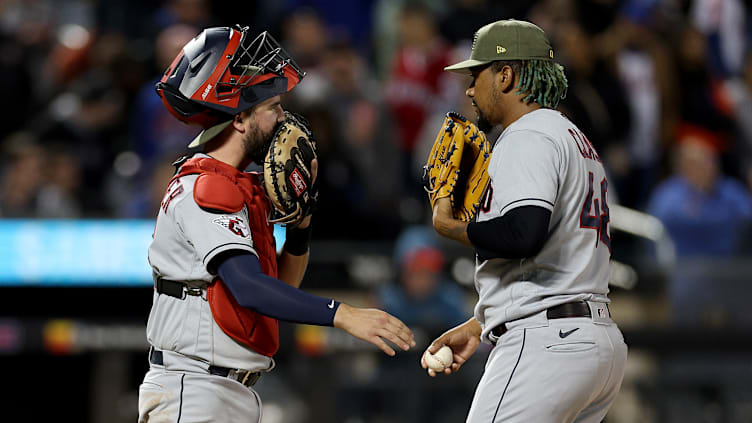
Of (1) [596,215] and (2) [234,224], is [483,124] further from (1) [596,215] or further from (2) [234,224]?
(2) [234,224]

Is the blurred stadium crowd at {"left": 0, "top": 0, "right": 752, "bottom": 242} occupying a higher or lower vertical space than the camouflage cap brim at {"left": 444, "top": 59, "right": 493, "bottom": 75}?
lower

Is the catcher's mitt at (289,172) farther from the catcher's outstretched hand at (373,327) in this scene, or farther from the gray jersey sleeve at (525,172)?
the gray jersey sleeve at (525,172)

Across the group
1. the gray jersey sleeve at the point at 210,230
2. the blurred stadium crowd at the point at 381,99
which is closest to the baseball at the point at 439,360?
the gray jersey sleeve at the point at 210,230

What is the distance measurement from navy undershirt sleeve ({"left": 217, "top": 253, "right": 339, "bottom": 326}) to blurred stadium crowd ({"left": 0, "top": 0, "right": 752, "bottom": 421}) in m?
3.83

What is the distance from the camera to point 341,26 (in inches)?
404

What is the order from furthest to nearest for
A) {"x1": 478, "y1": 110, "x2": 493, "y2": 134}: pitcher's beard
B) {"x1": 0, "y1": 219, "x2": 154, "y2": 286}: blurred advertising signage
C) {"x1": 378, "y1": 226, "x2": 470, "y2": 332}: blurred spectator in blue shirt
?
1. {"x1": 0, "y1": 219, "x2": 154, "y2": 286}: blurred advertising signage
2. {"x1": 378, "y1": 226, "x2": 470, "y2": 332}: blurred spectator in blue shirt
3. {"x1": 478, "y1": 110, "x2": 493, "y2": 134}: pitcher's beard

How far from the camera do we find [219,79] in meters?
3.39

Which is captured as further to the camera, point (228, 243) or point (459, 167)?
point (459, 167)

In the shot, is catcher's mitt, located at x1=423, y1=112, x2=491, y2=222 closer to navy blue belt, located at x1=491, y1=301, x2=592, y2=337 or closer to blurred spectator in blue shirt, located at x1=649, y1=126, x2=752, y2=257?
navy blue belt, located at x1=491, y1=301, x2=592, y2=337

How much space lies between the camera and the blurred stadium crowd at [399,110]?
7.53 meters

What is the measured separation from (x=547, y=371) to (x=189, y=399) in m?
1.12

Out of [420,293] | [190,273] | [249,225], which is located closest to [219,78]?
[249,225]

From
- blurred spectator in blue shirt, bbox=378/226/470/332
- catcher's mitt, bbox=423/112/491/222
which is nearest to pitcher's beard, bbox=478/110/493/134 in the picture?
catcher's mitt, bbox=423/112/491/222

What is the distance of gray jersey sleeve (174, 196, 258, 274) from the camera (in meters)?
3.20
